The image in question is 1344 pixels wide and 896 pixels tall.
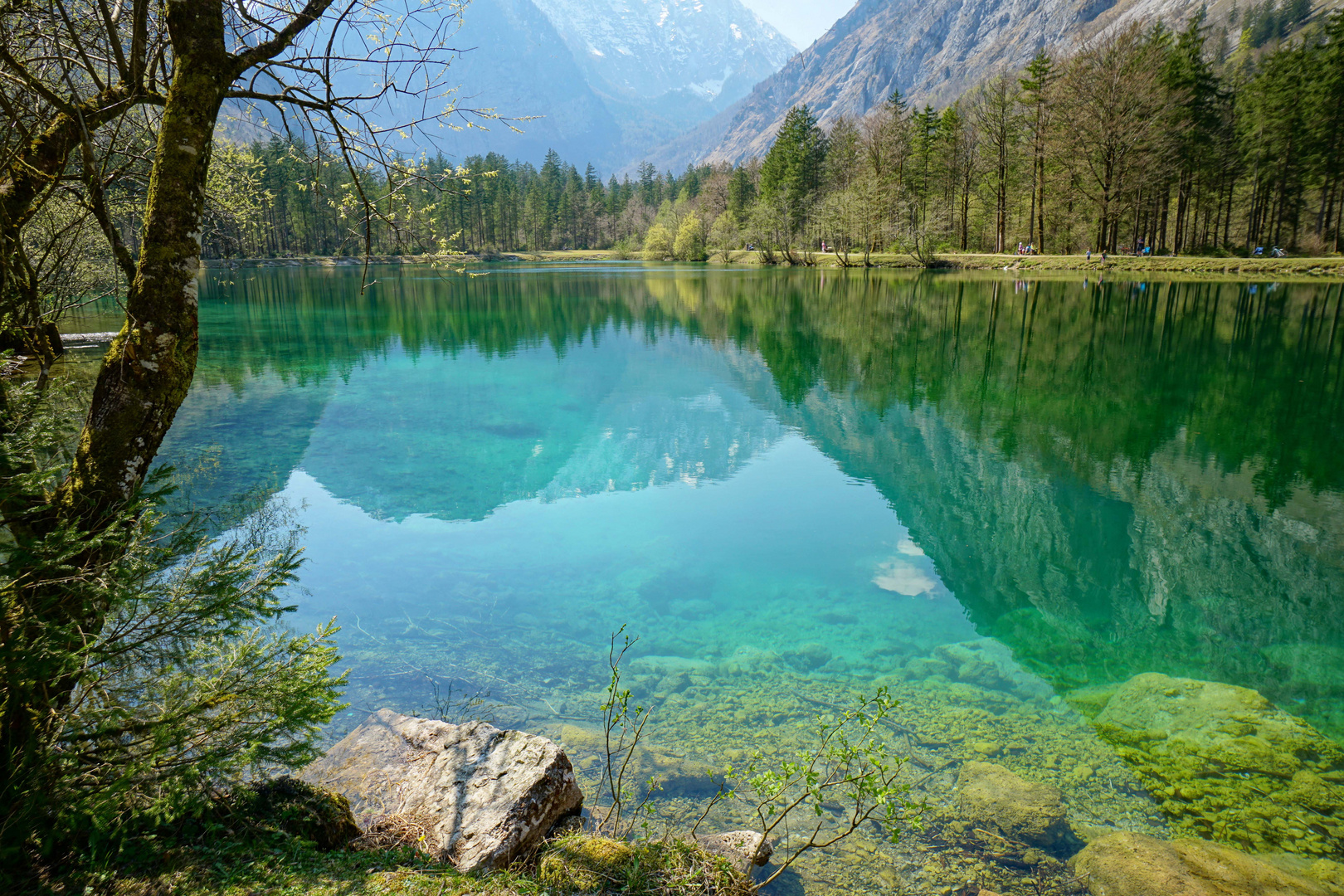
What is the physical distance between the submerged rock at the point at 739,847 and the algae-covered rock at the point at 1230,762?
3384mm

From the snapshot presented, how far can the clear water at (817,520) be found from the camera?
23.2 ft

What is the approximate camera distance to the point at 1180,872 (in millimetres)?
4512

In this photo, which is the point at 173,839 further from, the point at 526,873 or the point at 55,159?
the point at 55,159

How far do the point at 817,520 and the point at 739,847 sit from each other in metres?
7.77

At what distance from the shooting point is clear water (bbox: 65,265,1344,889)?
23.2ft

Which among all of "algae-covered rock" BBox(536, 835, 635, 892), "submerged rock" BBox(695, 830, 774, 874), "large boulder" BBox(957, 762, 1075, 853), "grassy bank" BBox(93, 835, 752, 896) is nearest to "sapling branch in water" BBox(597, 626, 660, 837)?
"algae-covered rock" BBox(536, 835, 635, 892)

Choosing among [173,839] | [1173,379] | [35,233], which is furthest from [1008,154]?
[173,839]

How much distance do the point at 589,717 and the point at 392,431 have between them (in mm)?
12261

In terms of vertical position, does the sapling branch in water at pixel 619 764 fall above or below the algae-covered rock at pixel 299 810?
below

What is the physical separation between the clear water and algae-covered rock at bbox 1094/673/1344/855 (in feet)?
1.19

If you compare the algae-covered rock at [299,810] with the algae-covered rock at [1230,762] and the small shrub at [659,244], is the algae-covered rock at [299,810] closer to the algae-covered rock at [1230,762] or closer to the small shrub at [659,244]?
the algae-covered rock at [1230,762]

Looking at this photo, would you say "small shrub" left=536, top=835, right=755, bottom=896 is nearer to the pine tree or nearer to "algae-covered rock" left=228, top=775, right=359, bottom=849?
"algae-covered rock" left=228, top=775, right=359, bottom=849

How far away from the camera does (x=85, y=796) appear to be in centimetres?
306

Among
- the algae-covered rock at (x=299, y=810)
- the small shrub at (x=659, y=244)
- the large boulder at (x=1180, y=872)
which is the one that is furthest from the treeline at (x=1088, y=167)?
the large boulder at (x=1180, y=872)
